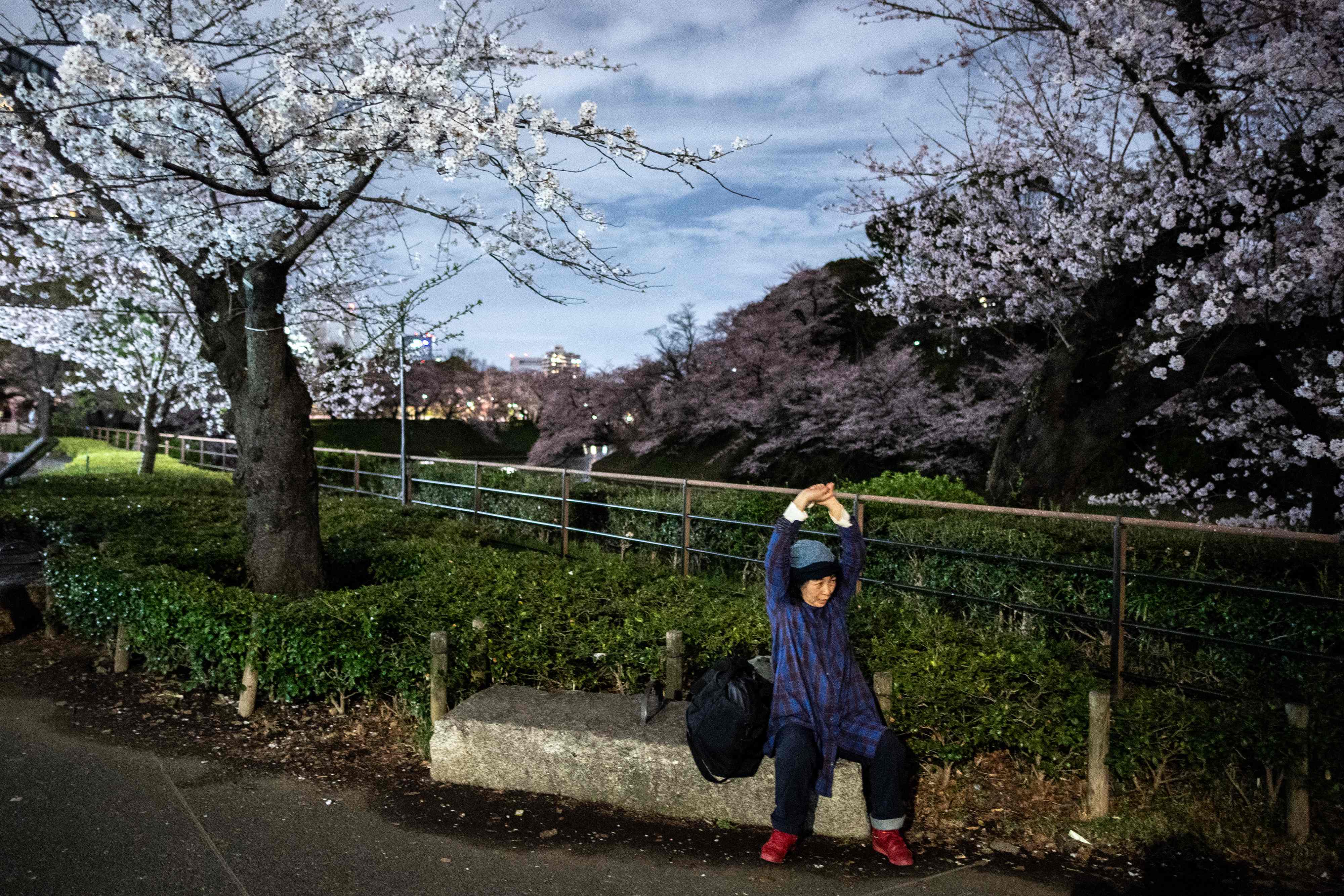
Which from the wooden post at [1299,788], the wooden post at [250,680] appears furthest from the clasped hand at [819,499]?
the wooden post at [250,680]

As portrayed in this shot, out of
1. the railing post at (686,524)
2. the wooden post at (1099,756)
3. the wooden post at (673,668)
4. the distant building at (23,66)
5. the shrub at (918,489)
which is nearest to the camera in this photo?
the wooden post at (1099,756)

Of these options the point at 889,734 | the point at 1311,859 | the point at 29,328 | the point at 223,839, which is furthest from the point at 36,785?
the point at 29,328

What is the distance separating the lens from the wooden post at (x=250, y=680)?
17.1 feet

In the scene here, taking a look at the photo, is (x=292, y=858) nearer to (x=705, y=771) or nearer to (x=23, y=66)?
(x=705, y=771)

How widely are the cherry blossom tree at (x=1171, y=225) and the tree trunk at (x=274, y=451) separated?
21.0ft

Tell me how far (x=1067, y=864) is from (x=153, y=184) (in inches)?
300

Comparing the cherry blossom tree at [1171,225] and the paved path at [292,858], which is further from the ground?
the cherry blossom tree at [1171,225]

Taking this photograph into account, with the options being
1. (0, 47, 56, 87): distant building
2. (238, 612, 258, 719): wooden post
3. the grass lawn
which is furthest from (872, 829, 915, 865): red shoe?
the grass lawn

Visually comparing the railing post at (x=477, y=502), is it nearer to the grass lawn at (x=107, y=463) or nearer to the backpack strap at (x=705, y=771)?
the backpack strap at (x=705, y=771)

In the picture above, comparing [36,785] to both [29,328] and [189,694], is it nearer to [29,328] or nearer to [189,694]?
[189,694]

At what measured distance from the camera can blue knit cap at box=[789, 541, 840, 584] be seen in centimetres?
359

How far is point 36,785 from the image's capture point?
13.8 feet

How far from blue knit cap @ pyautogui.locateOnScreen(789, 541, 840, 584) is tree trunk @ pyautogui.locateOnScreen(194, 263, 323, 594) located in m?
4.39

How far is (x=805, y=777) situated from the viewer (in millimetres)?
3480
